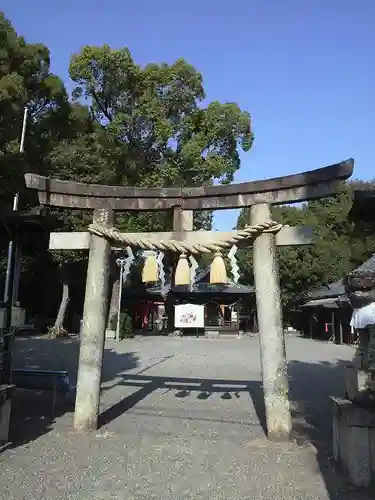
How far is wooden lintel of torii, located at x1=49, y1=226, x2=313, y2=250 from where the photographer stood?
6906 millimetres

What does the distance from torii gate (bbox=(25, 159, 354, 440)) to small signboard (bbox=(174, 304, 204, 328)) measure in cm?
2467

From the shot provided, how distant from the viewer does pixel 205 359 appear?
17.7 metres

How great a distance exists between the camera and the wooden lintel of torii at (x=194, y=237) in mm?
6906

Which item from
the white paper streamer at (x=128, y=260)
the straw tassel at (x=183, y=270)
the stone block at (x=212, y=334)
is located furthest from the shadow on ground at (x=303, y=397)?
the stone block at (x=212, y=334)

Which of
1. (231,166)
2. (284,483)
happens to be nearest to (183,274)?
(284,483)

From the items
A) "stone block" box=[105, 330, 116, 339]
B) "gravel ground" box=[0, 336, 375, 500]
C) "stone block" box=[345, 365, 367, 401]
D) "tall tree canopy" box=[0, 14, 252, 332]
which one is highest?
"tall tree canopy" box=[0, 14, 252, 332]

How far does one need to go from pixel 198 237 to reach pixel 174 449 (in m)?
3.09

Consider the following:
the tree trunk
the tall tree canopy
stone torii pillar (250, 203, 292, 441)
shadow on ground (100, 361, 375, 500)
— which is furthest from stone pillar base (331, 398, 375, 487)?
the tree trunk

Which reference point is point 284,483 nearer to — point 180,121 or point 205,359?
point 205,359

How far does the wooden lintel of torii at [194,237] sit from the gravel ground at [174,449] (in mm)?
2883

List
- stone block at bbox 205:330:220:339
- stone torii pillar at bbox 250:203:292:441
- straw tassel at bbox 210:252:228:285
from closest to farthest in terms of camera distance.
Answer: stone torii pillar at bbox 250:203:292:441
straw tassel at bbox 210:252:228:285
stone block at bbox 205:330:220:339

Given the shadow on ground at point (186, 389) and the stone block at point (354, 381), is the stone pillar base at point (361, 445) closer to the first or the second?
the stone block at point (354, 381)

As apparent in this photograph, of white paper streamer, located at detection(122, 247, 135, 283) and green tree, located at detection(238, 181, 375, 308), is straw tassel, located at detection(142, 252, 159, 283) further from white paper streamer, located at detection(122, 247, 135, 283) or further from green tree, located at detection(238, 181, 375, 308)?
green tree, located at detection(238, 181, 375, 308)

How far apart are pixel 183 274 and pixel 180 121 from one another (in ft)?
83.6
